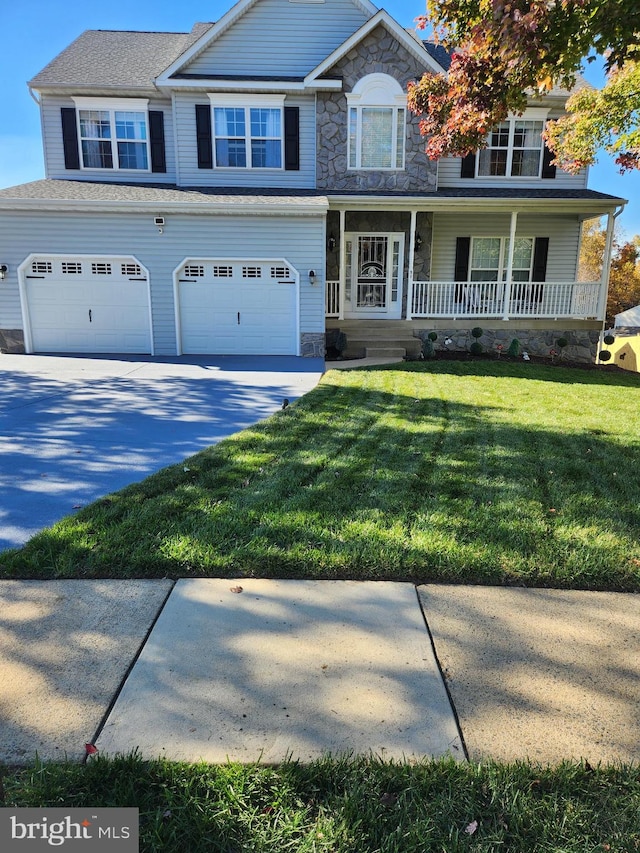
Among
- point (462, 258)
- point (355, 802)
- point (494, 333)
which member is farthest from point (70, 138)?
point (355, 802)

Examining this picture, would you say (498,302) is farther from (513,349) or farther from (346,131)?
(346,131)

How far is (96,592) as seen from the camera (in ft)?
10.2

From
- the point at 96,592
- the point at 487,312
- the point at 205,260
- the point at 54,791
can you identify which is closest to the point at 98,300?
the point at 205,260

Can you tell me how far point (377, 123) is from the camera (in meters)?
15.2

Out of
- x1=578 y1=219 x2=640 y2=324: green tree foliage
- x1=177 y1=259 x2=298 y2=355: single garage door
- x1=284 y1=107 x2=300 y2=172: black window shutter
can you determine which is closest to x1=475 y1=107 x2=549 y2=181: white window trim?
x1=284 y1=107 x2=300 y2=172: black window shutter

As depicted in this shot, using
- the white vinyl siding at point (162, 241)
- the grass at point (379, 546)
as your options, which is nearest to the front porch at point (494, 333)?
the white vinyl siding at point (162, 241)

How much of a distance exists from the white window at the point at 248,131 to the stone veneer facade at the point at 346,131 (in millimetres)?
1114

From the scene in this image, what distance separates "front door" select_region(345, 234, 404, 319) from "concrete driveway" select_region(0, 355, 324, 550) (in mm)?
3634

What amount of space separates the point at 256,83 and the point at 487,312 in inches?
330

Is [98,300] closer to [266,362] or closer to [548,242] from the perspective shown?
[266,362]

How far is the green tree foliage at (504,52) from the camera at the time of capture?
14.3 ft

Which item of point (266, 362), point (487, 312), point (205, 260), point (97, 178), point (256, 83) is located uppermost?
point (256, 83)

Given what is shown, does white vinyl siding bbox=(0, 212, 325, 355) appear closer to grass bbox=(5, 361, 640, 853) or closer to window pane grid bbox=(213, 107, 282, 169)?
window pane grid bbox=(213, 107, 282, 169)

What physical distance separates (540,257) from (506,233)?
1276 millimetres
